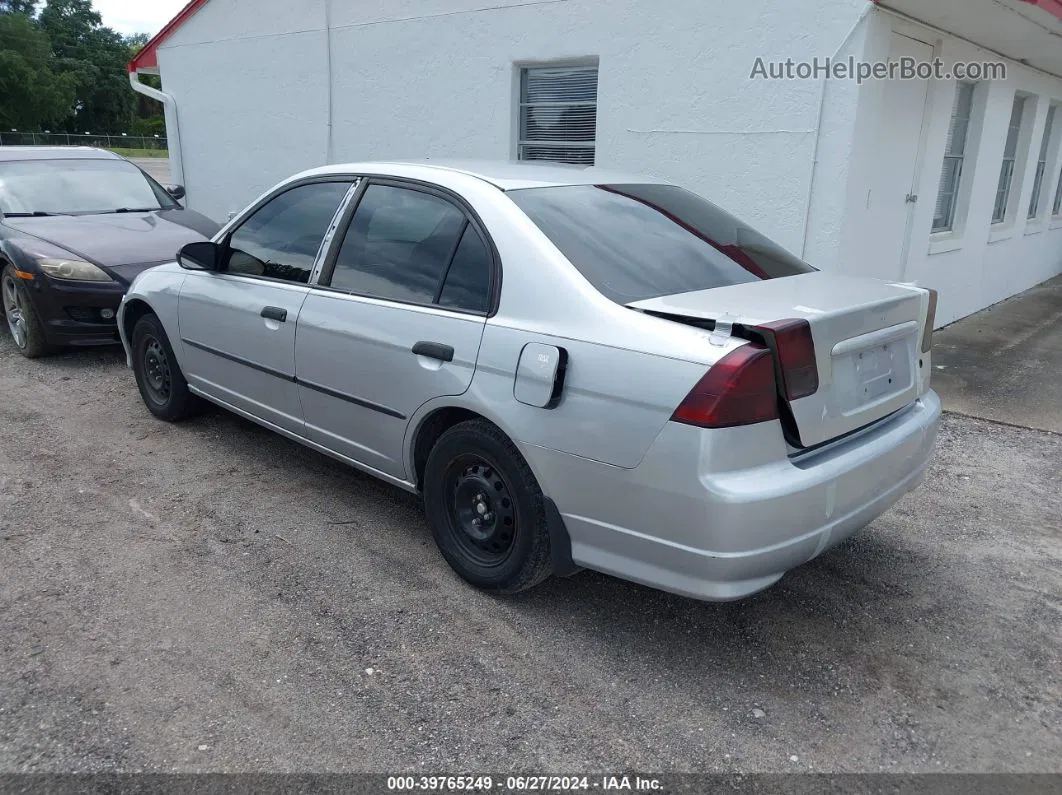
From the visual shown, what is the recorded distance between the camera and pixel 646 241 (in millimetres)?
3369

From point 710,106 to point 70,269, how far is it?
202 inches

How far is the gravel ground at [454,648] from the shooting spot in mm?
2570

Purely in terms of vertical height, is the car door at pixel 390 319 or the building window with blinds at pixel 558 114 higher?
the building window with blinds at pixel 558 114

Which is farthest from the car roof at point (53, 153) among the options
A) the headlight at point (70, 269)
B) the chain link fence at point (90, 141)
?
the chain link fence at point (90, 141)

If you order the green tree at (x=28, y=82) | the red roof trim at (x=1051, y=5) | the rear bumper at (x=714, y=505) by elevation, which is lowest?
the rear bumper at (x=714, y=505)

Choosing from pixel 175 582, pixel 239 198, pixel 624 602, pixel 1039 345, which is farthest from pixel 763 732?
pixel 239 198

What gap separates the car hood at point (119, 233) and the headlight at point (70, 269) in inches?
3.4

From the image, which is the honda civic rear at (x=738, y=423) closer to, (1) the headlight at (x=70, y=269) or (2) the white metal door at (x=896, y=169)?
(2) the white metal door at (x=896, y=169)

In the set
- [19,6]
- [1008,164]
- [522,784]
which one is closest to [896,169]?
[1008,164]

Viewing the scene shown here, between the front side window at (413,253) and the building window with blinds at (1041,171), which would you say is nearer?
the front side window at (413,253)

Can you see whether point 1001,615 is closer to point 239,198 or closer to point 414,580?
point 414,580

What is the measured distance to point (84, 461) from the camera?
15.5ft

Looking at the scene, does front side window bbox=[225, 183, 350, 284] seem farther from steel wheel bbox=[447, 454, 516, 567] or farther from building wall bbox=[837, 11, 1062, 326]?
building wall bbox=[837, 11, 1062, 326]

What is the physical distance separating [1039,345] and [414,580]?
7082 millimetres
